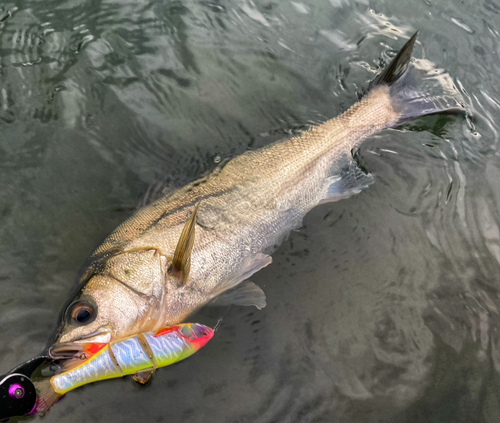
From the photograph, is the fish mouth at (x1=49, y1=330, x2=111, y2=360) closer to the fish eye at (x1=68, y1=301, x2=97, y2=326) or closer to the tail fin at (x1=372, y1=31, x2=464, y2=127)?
the fish eye at (x1=68, y1=301, x2=97, y2=326)

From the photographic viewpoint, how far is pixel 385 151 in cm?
423

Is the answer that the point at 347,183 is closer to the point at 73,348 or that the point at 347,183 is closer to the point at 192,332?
the point at 192,332

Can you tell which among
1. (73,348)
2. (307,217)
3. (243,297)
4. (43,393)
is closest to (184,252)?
(243,297)

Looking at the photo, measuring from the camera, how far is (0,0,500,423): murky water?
122 inches

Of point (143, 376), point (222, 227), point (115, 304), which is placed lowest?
point (143, 376)

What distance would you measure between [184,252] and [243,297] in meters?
0.66

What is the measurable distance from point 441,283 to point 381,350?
0.84 meters

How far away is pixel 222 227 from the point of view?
327 cm

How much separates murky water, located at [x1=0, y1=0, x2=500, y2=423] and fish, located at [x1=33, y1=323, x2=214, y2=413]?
1.23ft

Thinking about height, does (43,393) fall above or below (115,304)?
below

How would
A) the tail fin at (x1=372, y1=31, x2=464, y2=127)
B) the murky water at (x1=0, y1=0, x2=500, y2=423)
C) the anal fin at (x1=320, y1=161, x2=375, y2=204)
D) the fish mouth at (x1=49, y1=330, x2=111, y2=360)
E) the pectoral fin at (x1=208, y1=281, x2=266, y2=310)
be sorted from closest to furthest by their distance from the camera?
the fish mouth at (x1=49, y1=330, x2=111, y2=360) < the murky water at (x1=0, y1=0, x2=500, y2=423) < the pectoral fin at (x1=208, y1=281, x2=266, y2=310) < the anal fin at (x1=320, y1=161, x2=375, y2=204) < the tail fin at (x1=372, y1=31, x2=464, y2=127)

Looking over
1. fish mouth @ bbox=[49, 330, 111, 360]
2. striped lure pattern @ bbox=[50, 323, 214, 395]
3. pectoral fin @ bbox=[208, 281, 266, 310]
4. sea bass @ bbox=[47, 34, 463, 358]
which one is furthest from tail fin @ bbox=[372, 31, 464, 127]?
fish mouth @ bbox=[49, 330, 111, 360]

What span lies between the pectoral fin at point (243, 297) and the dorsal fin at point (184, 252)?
0.38 metres

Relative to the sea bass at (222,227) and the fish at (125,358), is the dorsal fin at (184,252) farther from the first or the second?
the fish at (125,358)
